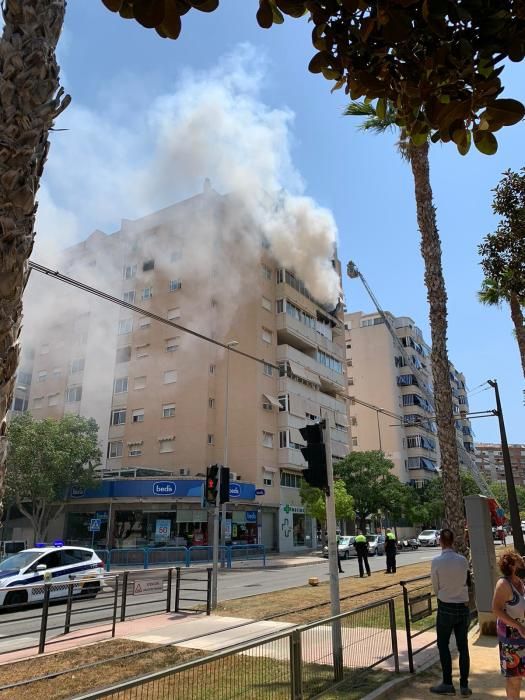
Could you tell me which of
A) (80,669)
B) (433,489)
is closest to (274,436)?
(433,489)

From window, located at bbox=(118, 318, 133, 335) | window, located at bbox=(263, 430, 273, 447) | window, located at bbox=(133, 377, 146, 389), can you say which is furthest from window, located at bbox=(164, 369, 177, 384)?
window, located at bbox=(263, 430, 273, 447)

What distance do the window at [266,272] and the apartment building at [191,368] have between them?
0.15 metres

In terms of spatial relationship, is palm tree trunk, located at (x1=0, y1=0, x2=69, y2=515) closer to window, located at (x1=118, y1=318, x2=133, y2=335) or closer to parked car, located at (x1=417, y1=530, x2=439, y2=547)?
window, located at (x1=118, y1=318, x2=133, y2=335)

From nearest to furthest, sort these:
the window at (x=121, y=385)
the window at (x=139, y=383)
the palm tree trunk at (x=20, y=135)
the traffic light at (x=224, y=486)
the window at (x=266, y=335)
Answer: the palm tree trunk at (x=20, y=135), the traffic light at (x=224, y=486), the window at (x=266, y=335), the window at (x=139, y=383), the window at (x=121, y=385)

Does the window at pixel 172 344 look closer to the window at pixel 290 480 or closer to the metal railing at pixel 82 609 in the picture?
the window at pixel 290 480

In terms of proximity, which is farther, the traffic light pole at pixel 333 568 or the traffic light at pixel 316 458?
the traffic light at pixel 316 458

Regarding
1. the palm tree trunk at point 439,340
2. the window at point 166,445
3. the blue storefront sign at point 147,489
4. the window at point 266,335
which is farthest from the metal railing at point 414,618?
the window at point 266,335

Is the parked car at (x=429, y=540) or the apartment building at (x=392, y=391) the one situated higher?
the apartment building at (x=392, y=391)

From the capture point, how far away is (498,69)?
2.37 meters

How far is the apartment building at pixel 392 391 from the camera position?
6059 centimetres

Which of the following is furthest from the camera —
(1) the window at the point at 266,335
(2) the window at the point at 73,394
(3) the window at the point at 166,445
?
(2) the window at the point at 73,394

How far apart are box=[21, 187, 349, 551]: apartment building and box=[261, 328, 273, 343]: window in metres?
0.09

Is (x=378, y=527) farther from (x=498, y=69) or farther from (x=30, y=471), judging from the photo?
(x=498, y=69)

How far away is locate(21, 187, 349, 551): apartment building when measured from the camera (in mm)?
32875
